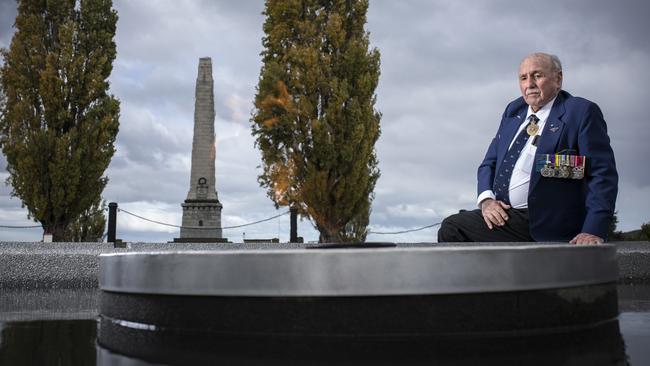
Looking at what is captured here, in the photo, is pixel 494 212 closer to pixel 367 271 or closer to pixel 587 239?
pixel 587 239

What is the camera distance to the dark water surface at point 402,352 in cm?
174

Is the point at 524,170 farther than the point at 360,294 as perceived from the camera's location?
Yes

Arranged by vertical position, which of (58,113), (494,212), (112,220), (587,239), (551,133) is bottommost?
(587,239)

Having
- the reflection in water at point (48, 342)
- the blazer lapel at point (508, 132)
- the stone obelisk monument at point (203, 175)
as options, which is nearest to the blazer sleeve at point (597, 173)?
the blazer lapel at point (508, 132)

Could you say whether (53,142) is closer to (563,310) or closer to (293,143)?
(293,143)

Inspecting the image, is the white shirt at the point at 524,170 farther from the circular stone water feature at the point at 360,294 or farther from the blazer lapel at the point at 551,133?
the circular stone water feature at the point at 360,294

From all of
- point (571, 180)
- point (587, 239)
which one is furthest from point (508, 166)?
point (587, 239)

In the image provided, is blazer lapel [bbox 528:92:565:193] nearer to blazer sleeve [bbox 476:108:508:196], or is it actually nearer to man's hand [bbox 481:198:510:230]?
man's hand [bbox 481:198:510:230]

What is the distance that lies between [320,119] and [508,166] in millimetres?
13897

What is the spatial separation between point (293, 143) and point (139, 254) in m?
14.7

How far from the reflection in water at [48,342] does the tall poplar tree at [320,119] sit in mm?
13703

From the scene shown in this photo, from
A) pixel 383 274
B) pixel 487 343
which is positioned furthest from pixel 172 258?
pixel 487 343

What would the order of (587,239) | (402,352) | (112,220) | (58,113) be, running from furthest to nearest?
(58,113) → (112,220) → (587,239) → (402,352)

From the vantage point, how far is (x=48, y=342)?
2188 mm
